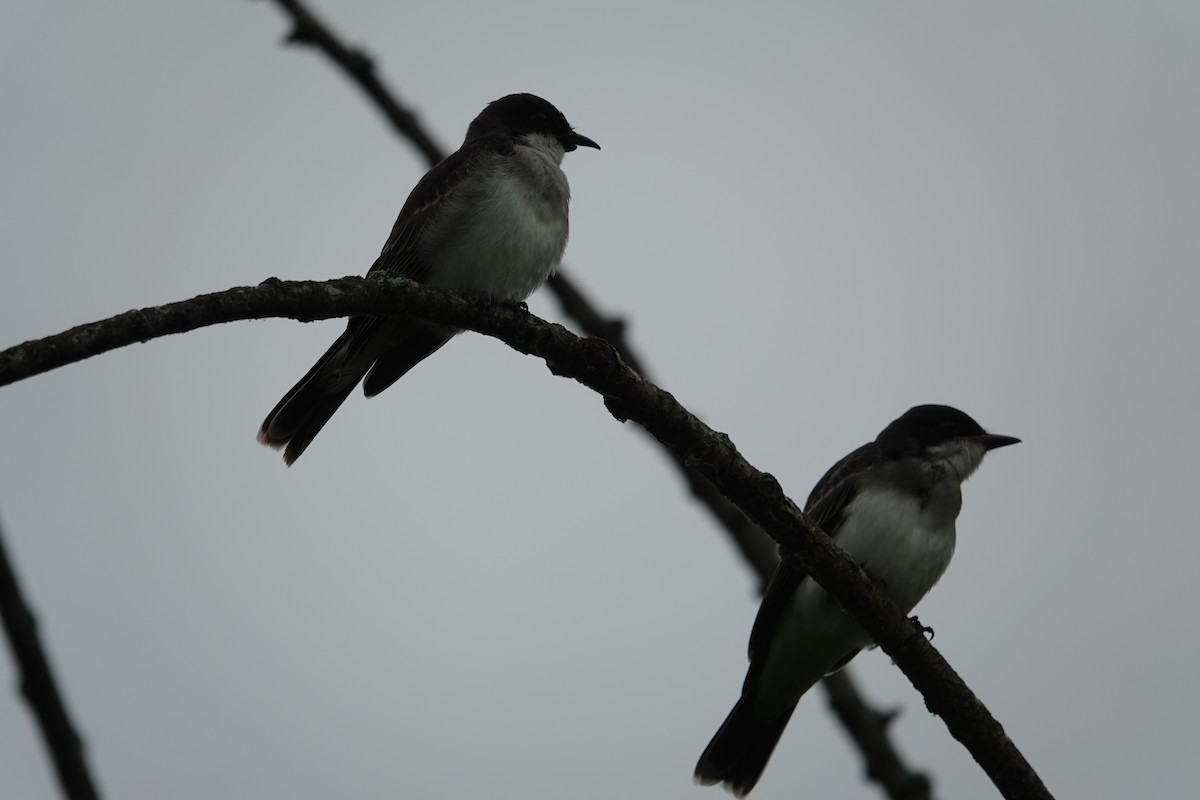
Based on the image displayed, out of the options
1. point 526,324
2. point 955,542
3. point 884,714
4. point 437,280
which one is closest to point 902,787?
point 884,714

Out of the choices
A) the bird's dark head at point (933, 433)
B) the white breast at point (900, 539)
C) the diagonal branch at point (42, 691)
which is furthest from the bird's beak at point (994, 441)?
the diagonal branch at point (42, 691)

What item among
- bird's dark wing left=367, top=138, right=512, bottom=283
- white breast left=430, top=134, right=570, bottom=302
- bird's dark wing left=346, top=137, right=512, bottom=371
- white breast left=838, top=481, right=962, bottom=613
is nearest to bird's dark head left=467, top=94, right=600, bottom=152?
bird's dark wing left=367, top=138, right=512, bottom=283

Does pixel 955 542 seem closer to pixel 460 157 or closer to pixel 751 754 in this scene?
pixel 751 754

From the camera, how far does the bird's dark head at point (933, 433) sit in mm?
9336

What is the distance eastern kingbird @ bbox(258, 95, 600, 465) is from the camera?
26.5 feet

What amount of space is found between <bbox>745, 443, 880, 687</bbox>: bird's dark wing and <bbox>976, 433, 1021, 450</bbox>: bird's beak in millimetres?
855

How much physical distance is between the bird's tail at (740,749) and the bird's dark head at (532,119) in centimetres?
435

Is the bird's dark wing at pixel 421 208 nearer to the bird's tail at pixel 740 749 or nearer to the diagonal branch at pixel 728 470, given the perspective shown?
the diagonal branch at pixel 728 470

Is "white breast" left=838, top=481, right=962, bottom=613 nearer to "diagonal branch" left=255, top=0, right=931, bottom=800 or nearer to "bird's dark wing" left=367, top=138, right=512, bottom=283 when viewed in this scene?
"diagonal branch" left=255, top=0, right=931, bottom=800

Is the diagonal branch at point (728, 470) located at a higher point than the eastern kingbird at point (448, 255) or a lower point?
lower

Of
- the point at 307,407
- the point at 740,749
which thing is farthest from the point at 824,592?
the point at 307,407

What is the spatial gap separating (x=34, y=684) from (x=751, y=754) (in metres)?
6.17

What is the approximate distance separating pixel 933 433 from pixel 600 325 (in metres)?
2.80

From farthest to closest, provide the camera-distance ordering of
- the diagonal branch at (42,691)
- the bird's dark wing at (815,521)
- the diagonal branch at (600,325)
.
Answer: the bird's dark wing at (815,521)
the diagonal branch at (600,325)
the diagonal branch at (42,691)
